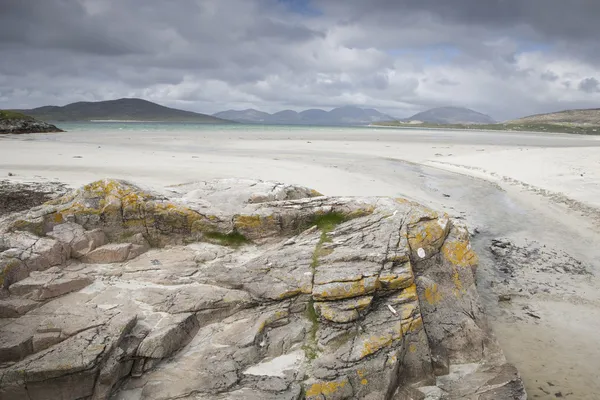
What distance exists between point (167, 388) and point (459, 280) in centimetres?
580

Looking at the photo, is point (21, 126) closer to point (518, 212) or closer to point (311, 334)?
point (518, 212)

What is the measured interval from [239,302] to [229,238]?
2.12 metres

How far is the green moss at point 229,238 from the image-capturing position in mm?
8406

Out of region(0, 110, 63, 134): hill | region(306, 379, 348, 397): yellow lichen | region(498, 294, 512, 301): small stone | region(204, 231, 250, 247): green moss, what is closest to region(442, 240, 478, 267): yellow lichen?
region(498, 294, 512, 301): small stone

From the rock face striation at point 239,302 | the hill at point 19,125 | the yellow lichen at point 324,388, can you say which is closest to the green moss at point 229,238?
the rock face striation at point 239,302

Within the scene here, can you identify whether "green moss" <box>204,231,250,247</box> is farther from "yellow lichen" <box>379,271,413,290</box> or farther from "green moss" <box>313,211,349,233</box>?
"yellow lichen" <box>379,271,413,290</box>

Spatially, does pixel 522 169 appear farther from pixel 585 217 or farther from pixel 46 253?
pixel 46 253

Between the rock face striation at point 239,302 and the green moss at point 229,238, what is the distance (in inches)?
1.2

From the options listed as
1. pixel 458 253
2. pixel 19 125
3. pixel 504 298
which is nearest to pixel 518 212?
pixel 504 298

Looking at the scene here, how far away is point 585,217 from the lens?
50.9ft

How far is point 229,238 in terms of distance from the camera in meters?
8.47

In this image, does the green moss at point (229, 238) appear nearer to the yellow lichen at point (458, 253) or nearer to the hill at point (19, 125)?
the yellow lichen at point (458, 253)

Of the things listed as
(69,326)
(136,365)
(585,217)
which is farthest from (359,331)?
(585,217)

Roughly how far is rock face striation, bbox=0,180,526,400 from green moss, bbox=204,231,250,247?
0.10 feet
